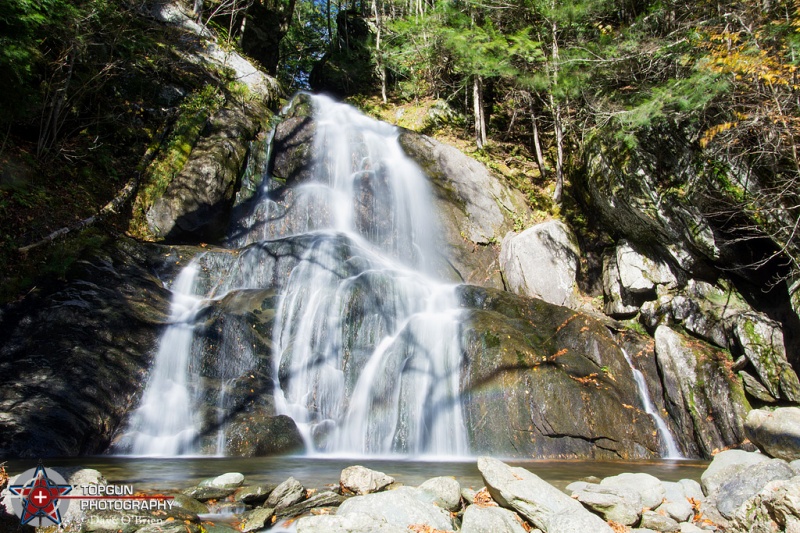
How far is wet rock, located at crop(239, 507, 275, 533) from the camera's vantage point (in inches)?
154

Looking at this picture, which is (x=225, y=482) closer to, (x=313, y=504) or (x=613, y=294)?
(x=313, y=504)

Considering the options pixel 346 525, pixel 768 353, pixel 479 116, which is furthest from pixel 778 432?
pixel 479 116

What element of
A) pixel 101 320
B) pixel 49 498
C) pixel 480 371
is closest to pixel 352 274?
pixel 480 371

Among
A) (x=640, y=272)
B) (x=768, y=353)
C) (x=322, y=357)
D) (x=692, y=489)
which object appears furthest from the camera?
(x=640, y=272)

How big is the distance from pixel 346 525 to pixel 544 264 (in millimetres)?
9726

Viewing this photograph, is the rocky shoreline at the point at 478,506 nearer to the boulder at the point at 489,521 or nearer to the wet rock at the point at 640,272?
the boulder at the point at 489,521

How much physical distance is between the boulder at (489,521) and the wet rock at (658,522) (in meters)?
1.18

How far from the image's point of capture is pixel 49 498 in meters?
3.51

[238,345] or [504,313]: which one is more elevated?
[504,313]

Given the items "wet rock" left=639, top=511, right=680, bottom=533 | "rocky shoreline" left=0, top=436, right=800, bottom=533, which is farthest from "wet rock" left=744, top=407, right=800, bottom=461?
"wet rock" left=639, top=511, right=680, bottom=533

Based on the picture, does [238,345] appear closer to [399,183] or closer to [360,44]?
[399,183]

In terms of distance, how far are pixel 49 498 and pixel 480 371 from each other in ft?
19.3

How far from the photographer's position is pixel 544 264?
1212 cm

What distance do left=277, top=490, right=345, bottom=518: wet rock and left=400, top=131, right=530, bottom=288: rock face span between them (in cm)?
876
